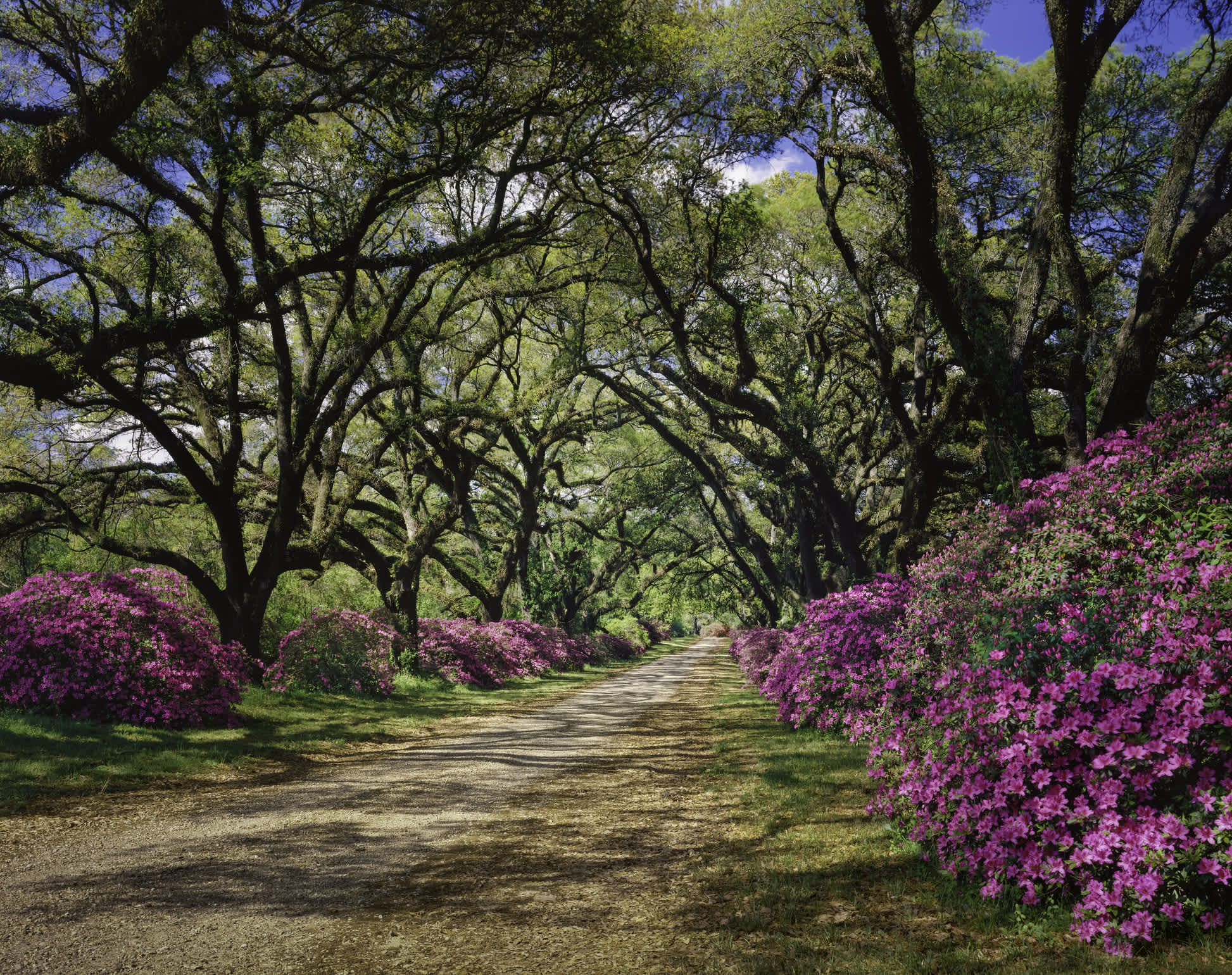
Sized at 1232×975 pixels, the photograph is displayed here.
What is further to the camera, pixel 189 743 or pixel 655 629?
pixel 655 629

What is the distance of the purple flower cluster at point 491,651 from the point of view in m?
19.5

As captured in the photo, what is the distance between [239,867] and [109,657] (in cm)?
613

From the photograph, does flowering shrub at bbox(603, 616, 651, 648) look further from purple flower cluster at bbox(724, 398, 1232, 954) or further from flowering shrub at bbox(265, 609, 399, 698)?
purple flower cluster at bbox(724, 398, 1232, 954)

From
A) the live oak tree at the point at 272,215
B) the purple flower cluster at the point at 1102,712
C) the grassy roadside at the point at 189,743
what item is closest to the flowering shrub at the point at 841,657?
the purple flower cluster at the point at 1102,712

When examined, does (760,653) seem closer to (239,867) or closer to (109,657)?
(109,657)

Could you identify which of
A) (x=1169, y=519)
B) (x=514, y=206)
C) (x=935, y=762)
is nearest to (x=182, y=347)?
(x=514, y=206)

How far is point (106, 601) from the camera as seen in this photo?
32.8ft

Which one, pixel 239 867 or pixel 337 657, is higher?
pixel 337 657

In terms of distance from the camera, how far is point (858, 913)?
4156 mm

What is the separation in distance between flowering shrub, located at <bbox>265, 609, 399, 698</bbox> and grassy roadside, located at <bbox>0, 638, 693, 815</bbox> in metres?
0.48

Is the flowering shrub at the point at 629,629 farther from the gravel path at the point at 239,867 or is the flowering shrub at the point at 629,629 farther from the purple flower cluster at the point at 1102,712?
the purple flower cluster at the point at 1102,712

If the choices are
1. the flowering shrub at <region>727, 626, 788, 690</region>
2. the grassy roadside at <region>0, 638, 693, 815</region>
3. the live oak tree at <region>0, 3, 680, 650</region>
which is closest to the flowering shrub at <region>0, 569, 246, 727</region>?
the grassy roadside at <region>0, 638, 693, 815</region>

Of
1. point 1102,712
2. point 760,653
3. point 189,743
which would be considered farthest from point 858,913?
point 760,653

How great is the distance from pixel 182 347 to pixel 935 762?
1427 cm
